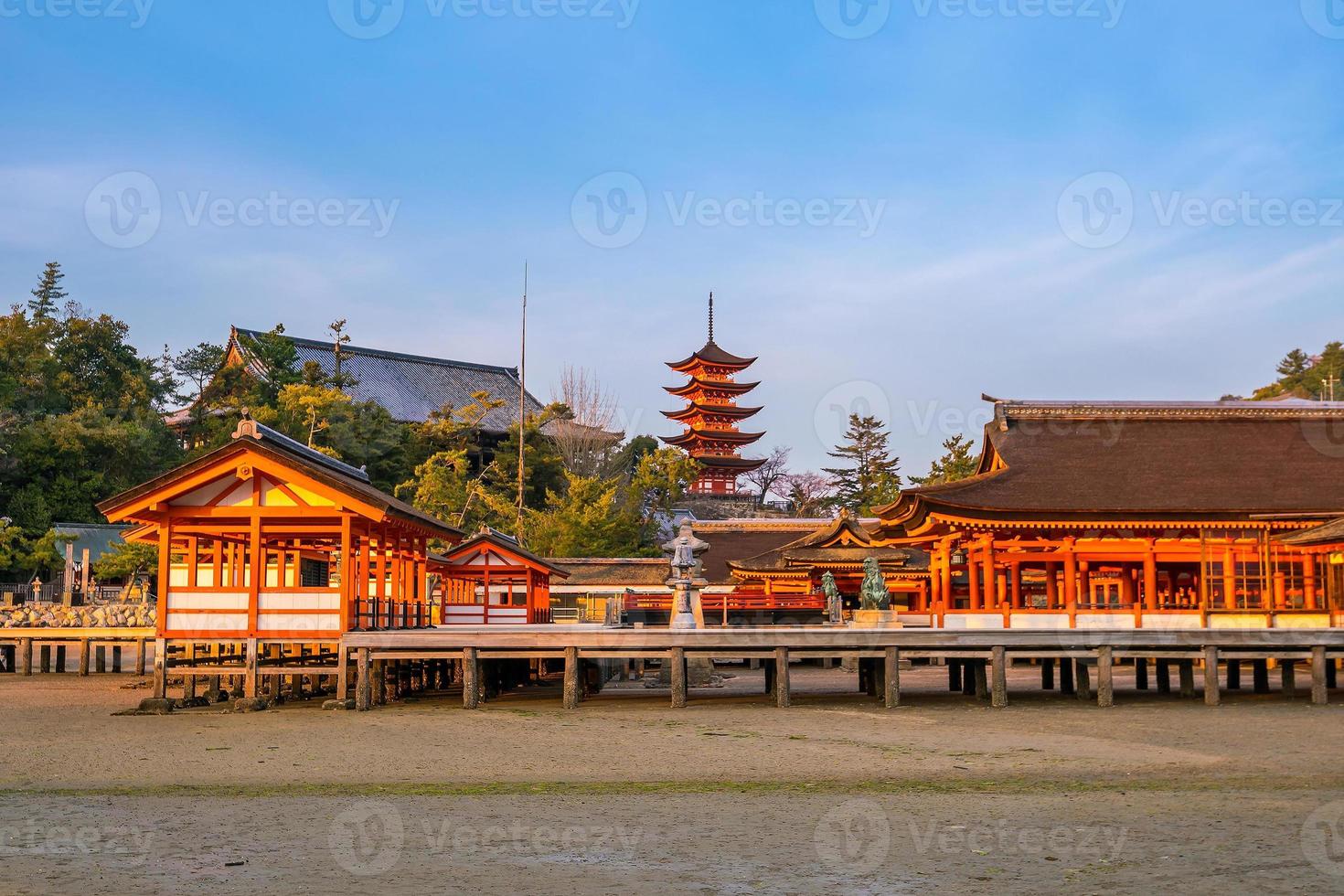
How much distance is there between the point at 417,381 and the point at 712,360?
16606 mm

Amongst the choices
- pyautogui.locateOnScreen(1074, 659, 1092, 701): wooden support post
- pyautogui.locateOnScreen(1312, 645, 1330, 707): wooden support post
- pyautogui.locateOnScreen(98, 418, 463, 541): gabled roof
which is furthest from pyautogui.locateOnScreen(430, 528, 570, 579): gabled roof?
pyautogui.locateOnScreen(1312, 645, 1330, 707): wooden support post

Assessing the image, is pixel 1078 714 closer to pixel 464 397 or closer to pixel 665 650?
pixel 665 650

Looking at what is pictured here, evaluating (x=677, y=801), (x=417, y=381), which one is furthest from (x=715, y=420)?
(x=677, y=801)

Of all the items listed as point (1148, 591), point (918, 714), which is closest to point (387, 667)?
point (918, 714)

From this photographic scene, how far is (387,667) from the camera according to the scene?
23.2m

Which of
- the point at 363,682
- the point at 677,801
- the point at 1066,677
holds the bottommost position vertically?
the point at 677,801

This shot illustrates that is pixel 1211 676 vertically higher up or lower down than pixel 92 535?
lower down

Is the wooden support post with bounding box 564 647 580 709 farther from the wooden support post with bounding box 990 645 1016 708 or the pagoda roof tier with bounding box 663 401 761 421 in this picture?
the pagoda roof tier with bounding box 663 401 761 421

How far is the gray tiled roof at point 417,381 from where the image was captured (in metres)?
64.1

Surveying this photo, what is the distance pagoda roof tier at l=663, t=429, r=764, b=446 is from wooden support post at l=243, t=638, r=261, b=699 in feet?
174

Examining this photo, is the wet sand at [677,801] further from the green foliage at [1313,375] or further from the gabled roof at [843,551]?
the green foliage at [1313,375]

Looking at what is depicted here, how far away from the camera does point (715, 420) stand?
74.9 m

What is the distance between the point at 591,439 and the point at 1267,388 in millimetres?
42830

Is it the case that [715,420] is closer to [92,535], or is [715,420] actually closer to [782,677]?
[92,535]
